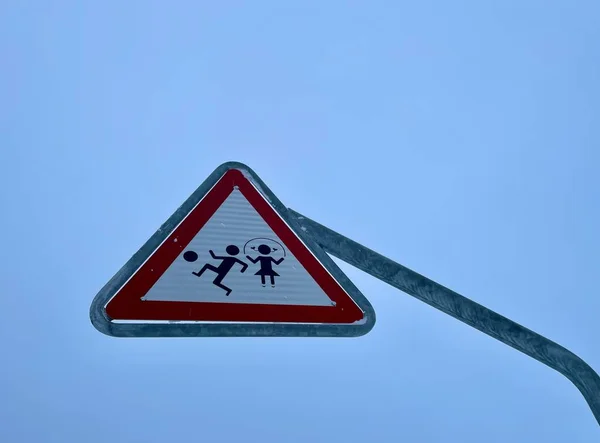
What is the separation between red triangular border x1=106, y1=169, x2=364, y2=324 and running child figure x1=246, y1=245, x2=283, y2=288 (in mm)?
61

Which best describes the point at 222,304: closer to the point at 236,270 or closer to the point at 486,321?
the point at 236,270

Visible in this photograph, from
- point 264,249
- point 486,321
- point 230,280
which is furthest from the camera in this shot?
point 264,249

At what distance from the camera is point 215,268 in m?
1.44

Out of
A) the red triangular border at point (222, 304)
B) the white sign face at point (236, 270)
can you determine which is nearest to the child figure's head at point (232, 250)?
the white sign face at point (236, 270)

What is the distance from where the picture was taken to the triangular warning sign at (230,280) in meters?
1.32

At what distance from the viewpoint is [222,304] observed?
1.36 metres

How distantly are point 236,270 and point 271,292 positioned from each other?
4.2 inches

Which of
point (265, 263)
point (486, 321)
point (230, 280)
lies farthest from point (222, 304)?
point (486, 321)

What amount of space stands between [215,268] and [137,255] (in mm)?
198

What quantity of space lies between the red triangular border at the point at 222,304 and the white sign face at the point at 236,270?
0.05ft

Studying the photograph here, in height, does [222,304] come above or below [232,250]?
below

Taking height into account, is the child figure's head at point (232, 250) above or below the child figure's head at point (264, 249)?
below

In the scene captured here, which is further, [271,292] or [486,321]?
[271,292]

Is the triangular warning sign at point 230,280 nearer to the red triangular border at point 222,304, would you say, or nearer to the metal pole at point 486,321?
the red triangular border at point 222,304
